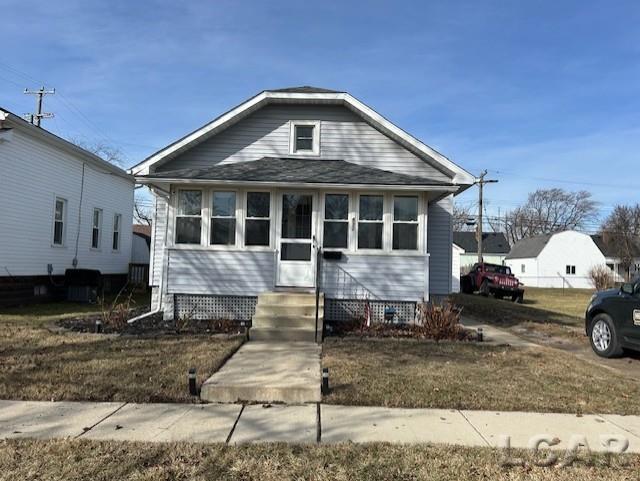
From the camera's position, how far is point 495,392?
6.25 meters

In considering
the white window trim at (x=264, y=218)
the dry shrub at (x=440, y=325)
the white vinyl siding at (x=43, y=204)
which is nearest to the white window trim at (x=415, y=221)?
the dry shrub at (x=440, y=325)

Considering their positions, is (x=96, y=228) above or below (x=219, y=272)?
above

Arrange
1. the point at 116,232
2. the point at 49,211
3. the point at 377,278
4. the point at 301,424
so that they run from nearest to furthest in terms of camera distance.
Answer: the point at 301,424 < the point at 377,278 < the point at 49,211 < the point at 116,232

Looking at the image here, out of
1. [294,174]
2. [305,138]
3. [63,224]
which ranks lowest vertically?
[63,224]

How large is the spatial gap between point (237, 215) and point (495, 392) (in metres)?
7.33

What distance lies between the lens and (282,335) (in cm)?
967

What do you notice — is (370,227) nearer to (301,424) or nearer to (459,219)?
(301,424)

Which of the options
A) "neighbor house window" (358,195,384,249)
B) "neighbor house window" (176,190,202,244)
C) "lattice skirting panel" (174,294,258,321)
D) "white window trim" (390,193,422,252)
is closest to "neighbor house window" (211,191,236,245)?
"neighbor house window" (176,190,202,244)

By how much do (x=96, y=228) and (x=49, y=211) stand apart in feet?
10.8

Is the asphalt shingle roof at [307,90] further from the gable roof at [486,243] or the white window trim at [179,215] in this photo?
the gable roof at [486,243]

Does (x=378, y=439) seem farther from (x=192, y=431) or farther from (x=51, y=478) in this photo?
(x=51, y=478)

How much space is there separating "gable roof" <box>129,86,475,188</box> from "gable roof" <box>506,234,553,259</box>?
1822 inches

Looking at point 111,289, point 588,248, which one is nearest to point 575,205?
point 588,248

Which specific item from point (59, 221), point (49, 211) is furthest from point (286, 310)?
point (59, 221)
